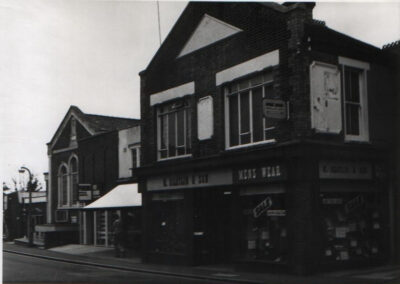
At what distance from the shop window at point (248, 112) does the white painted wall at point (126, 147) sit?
8.02 meters

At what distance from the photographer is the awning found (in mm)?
22447

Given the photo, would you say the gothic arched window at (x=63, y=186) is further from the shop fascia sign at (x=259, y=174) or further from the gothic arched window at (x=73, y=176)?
the shop fascia sign at (x=259, y=174)

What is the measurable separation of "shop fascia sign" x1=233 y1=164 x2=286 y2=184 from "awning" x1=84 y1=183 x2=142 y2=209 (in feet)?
21.2

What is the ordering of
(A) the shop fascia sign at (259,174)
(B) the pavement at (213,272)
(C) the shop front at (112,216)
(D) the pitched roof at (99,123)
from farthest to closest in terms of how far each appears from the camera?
(D) the pitched roof at (99,123)
(C) the shop front at (112,216)
(A) the shop fascia sign at (259,174)
(B) the pavement at (213,272)

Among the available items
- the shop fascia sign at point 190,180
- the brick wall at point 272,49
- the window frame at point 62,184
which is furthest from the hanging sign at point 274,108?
the window frame at point 62,184

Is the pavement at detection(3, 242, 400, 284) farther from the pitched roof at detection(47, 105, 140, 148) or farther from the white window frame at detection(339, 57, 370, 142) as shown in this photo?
the pitched roof at detection(47, 105, 140, 148)

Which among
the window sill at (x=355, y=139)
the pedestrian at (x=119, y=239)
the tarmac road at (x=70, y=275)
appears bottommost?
the tarmac road at (x=70, y=275)

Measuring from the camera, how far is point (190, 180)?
18.2 meters

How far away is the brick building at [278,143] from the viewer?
14.7 meters

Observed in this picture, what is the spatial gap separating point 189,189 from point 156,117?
326 cm

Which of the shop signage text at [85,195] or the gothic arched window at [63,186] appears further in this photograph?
the gothic arched window at [63,186]

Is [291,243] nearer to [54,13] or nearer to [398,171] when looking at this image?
[398,171]

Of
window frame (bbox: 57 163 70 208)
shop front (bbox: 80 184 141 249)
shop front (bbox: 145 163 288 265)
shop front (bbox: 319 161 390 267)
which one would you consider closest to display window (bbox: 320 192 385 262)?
shop front (bbox: 319 161 390 267)

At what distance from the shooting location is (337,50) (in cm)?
1527
